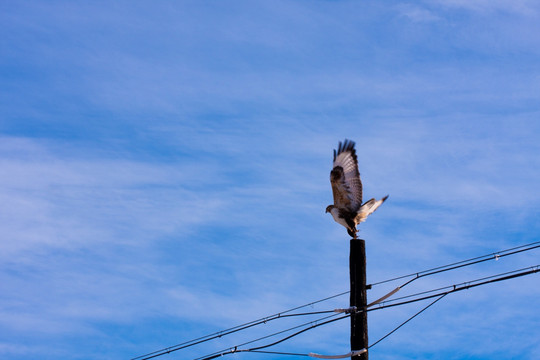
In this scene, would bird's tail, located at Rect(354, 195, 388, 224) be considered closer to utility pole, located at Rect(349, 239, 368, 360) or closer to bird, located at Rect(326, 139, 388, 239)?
bird, located at Rect(326, 139, 388, 239)

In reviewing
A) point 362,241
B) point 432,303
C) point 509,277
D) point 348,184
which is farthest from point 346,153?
point 509,277

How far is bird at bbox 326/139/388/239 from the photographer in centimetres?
1223

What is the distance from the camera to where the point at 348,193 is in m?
12.5

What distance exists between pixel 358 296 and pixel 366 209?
173 cm

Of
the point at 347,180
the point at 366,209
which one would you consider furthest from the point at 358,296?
the point at 347,180

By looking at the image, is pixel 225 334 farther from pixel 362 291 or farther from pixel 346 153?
pixel 346 153

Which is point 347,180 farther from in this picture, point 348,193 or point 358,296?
point 358,296

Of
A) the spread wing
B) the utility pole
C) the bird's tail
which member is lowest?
the utility pole

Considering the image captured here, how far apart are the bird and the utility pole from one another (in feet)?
3.34

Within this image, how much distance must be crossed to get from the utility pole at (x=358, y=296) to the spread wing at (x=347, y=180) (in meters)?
1.27

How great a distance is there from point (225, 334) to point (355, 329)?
2432mm

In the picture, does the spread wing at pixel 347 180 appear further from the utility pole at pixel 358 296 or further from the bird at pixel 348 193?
the utility pole at pixel 358 296

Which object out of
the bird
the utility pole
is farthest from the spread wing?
the utility pole

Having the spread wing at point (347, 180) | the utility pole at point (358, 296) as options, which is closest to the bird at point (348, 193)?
the spread wing at point (347, 180)
